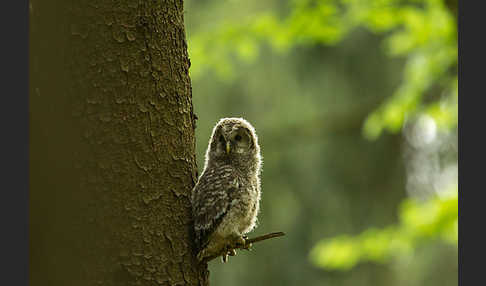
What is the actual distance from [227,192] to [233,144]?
42cm

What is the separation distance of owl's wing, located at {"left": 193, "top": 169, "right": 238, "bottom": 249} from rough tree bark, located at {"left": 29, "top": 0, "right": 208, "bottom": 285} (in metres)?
0.07

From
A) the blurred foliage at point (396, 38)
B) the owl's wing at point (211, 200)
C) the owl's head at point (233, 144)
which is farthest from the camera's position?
the blurred foliage at point (396, 38)

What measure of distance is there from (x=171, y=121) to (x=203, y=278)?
639mm

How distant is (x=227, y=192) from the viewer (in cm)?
263

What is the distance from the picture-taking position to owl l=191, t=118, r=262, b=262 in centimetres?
243

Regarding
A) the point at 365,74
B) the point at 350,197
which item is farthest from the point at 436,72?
the point at 350,197

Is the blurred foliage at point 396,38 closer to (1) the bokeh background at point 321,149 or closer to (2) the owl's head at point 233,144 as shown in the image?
(1) the bokeh background at point 321,149

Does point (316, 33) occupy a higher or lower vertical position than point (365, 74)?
lower

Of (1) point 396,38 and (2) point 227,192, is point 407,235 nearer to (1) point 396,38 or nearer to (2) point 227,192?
(1) point 396,38

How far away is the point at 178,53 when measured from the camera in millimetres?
2400

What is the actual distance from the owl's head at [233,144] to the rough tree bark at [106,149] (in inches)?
23.7

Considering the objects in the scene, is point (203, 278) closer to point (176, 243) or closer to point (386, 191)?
point (176, 243)

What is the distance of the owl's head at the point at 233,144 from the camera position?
295cm

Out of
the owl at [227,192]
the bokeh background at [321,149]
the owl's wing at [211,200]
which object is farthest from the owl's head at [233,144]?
the bokeh background at [321,149]
